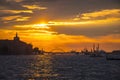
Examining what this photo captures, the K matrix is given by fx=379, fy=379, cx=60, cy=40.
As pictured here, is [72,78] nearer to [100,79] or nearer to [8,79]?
[100,79]

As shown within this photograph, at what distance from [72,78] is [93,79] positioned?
416 centimetres

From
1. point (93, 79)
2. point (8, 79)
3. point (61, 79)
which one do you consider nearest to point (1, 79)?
point (8, 79)

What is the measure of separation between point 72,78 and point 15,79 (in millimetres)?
11022

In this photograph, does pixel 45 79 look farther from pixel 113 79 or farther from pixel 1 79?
pixel 113 79

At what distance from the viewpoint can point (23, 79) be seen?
7075cm

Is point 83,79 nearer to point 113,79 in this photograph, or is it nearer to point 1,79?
point 113,79

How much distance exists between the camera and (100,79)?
236 ft

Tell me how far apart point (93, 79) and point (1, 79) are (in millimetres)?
17344

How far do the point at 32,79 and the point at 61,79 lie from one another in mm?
5467

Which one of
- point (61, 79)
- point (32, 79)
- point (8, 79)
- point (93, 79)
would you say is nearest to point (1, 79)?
point (8, 79)

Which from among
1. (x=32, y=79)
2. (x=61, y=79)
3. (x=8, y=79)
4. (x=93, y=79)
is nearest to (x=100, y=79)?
(x=93, y=79)

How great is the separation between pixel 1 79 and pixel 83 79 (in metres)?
15.4

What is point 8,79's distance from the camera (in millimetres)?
71062

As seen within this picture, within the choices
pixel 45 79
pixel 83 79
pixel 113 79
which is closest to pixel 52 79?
pixel 45 79
